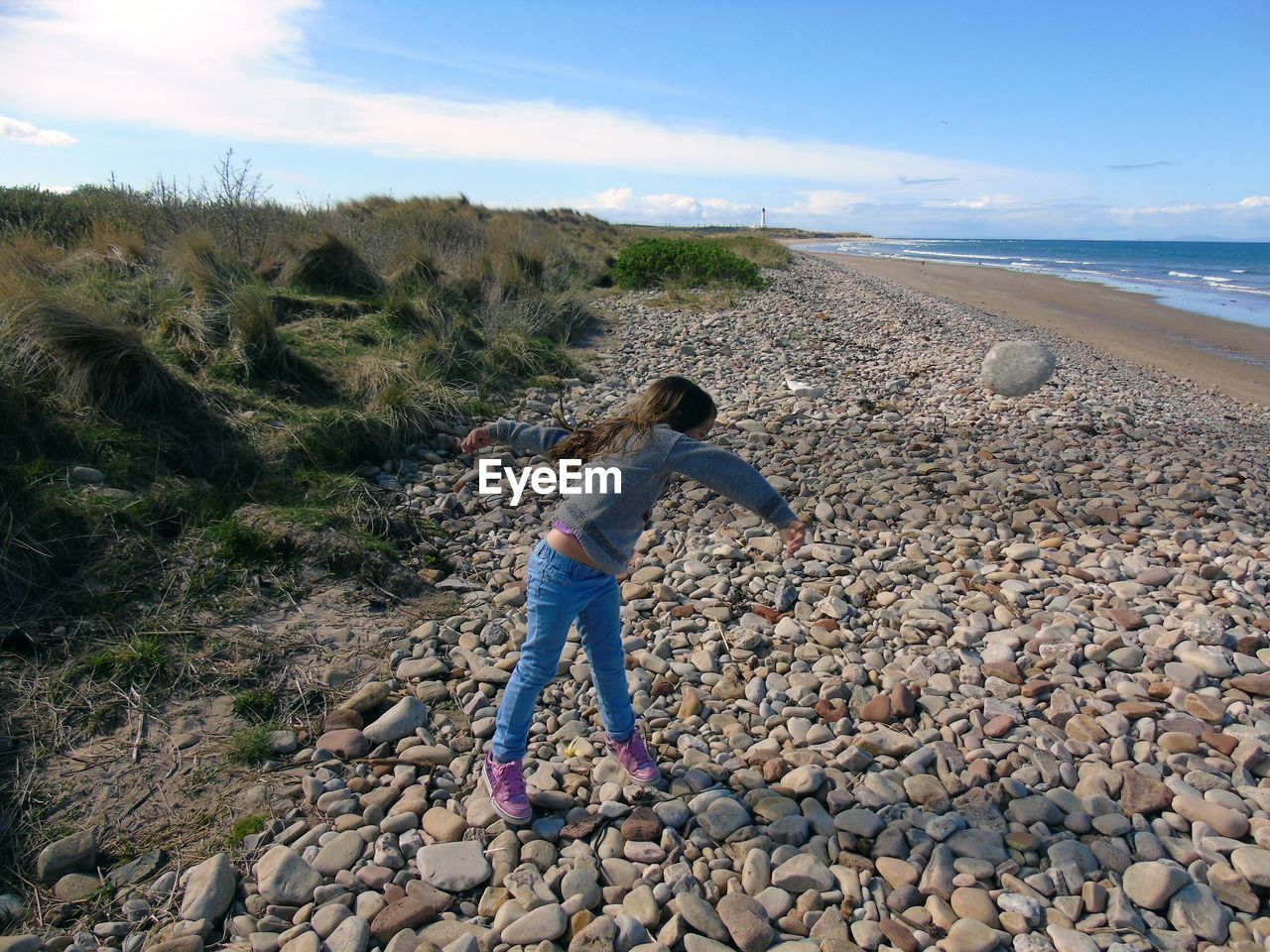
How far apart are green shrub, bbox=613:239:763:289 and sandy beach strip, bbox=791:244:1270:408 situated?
656 cm

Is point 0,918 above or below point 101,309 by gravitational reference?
below

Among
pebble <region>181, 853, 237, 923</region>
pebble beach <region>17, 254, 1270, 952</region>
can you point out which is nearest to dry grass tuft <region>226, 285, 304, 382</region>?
pebble beach <region>17, 254, 1270, 952</region>

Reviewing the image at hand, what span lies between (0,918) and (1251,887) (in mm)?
3832

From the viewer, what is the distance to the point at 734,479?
8.55 feet

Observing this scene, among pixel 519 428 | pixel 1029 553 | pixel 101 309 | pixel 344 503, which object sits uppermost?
pixel 101 309

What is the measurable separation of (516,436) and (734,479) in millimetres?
871

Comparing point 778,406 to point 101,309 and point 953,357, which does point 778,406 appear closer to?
point 953,357

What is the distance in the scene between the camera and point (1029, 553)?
4.86 m

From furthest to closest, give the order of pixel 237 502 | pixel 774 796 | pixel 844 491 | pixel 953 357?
pixel 953 357 → pixel 844 491 → pixel 237 502 → pixel 774 796

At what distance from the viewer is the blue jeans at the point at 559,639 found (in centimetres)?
272

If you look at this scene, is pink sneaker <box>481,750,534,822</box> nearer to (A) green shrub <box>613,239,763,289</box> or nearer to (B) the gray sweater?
(B) the gray sweater

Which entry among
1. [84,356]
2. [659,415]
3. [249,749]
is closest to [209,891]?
[249,749]

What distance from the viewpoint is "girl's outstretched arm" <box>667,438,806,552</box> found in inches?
103

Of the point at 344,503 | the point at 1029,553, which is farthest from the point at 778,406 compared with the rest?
the point at 344,503
